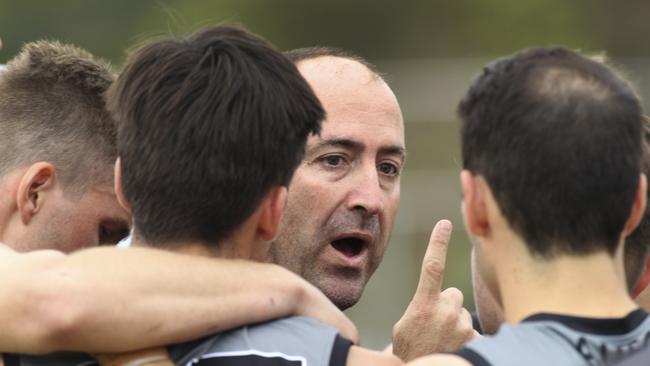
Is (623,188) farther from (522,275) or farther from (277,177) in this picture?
(277,177)

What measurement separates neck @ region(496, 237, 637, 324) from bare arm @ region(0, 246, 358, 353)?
0.60 meters

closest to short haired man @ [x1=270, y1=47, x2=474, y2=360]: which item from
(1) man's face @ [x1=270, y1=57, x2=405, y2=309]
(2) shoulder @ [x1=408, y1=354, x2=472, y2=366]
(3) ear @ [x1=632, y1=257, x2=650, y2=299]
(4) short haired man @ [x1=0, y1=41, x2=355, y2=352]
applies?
(1) man's face @ [x1=270, y1=57, x2=405, y2=309]

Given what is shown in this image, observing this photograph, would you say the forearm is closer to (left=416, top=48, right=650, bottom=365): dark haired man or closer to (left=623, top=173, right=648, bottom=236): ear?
(left=416, top=48, right=650, bottom=365): dark haired man

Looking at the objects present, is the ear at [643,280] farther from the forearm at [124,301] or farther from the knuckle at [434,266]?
the forearm at [124,301]

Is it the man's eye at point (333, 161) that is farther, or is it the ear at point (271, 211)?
the man's eye at point (333, 161)

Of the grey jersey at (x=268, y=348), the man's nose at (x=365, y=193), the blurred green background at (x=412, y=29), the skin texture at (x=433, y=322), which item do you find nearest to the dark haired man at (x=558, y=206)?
the grey jersey at (x=268, y=348)

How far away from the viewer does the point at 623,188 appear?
2834 millimetres

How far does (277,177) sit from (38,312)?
2.20 feet

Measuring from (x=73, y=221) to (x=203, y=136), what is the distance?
27.4 inches

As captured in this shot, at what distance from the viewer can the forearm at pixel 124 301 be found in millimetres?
2934

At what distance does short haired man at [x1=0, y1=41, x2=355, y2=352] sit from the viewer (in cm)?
295

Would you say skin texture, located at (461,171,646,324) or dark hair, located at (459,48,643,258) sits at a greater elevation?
dark hair, located at (459,48,643,258)

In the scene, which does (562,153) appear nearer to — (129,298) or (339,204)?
(129,298)

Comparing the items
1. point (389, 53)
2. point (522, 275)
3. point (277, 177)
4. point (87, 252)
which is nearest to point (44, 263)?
point (87, 252)
